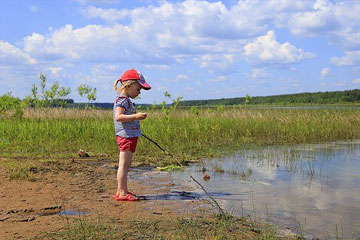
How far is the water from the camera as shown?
4.38 m

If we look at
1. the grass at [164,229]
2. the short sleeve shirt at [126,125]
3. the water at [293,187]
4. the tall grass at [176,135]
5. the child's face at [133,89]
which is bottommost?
the water at [293,187]

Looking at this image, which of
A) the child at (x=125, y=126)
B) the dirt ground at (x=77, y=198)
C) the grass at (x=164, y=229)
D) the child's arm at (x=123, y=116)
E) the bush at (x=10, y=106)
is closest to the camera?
the grass at (x=164, y=229)

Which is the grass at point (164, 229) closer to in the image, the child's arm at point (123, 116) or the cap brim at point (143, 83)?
the child's arm at point (123, 116)

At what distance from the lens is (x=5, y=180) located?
627cm

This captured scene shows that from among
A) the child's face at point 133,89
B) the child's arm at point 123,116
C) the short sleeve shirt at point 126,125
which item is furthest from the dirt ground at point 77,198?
the child's face at point 133,89

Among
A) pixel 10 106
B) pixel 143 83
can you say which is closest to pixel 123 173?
pixel 143 83

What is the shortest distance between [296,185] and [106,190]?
10.4ft

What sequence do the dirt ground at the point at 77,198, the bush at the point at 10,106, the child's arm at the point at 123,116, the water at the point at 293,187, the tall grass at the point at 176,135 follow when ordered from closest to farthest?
the dirt ground at the point at 77,198
the water at the point at 293,187
the child's arm at the point at 123,116
the tall grass at the point at 176,135
the bush at the point at 10,106

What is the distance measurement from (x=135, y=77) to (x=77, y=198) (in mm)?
1921

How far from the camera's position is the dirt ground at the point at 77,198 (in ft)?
13.7

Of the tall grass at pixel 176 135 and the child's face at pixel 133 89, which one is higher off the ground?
the child's face at pixel 133 89

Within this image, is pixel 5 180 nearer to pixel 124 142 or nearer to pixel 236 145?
pixel 124 142

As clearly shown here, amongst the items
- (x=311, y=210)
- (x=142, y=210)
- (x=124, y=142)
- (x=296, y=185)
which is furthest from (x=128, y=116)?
(x=296, y=185)

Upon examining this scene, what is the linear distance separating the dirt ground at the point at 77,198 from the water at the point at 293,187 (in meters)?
0.62
